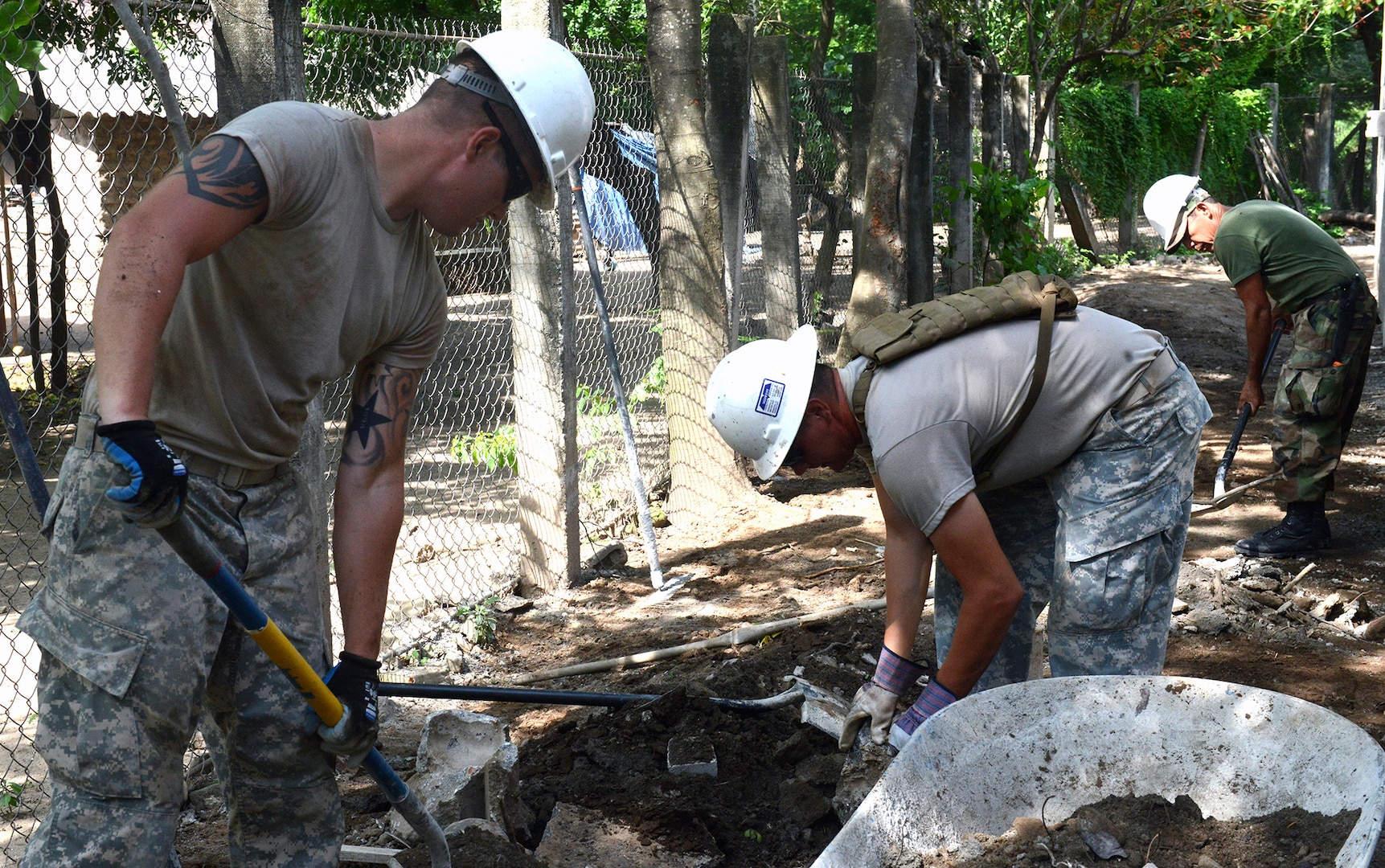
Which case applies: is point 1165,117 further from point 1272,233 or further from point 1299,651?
point 1299,651

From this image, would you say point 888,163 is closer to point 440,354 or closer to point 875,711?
point 875,711

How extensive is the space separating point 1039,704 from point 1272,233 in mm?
3472

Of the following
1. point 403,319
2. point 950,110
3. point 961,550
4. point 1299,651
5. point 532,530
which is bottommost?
point 1299,651

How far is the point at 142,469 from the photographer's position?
168 cm

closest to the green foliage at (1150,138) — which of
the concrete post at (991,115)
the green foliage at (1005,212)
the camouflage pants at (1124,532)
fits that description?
the concrete post at (991,115)

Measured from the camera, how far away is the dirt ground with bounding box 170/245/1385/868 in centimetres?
293

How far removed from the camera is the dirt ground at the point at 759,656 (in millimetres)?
2928

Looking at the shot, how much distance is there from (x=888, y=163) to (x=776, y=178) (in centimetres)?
66

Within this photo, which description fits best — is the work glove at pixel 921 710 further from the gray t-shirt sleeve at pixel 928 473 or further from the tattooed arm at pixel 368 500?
the tattooed arm at pixel 368 500

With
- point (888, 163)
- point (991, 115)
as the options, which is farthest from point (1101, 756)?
point (991, 115)

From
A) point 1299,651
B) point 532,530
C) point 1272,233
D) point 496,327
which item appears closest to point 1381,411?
point 1272,233

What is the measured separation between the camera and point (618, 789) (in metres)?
3.10

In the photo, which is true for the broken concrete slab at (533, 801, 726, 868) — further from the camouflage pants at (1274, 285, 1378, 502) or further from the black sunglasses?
the camouflage pants at (1274, 285, 1378, 502)

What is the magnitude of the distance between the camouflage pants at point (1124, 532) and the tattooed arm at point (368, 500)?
162 centimetres
